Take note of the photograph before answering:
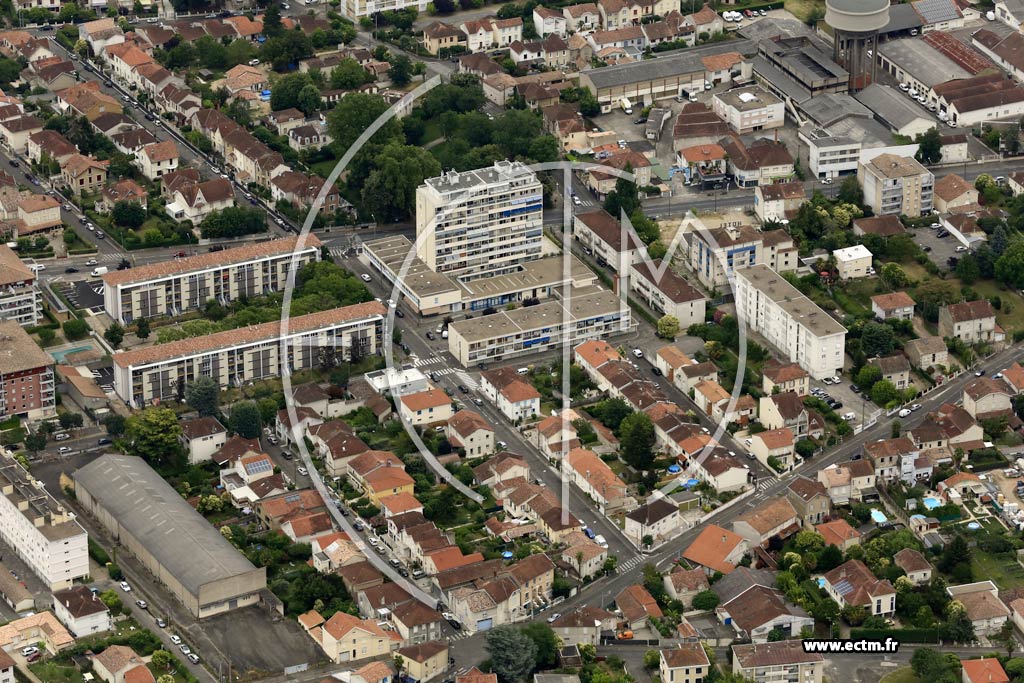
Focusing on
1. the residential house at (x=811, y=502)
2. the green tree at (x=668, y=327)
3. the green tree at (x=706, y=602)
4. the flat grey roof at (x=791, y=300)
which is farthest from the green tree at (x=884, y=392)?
the green tree at (x=706, y=602)

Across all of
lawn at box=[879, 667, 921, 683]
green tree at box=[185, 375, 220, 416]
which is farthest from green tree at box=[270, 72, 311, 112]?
lawn at box=[879, 667, 921, 683]

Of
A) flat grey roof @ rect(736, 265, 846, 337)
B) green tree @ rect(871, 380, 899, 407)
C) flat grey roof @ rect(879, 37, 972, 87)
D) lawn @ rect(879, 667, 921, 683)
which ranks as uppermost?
flat grey roof @ rect(736, 265, 846, 337)

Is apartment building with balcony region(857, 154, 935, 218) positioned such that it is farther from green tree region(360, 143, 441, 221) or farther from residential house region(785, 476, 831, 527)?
residential house region(785, 476, 831, 527)

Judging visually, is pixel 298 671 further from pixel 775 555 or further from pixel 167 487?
pixel 775 555

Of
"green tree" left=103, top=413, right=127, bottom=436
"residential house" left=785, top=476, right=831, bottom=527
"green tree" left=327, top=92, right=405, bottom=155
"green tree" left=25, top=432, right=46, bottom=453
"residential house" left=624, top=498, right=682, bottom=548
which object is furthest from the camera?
"green tree" left=327, top=92, right=405, bottom=155

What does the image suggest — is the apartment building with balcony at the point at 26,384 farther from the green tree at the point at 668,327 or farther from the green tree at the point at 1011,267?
the green tree at the point at 1011,267

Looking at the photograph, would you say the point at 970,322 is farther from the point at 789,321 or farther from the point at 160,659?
the point at 160,659

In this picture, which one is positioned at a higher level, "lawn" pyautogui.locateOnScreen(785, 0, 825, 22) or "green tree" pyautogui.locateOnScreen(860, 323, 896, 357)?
"green tree" pyautogui.locateOnScreen(860, 323, 896, 357)
